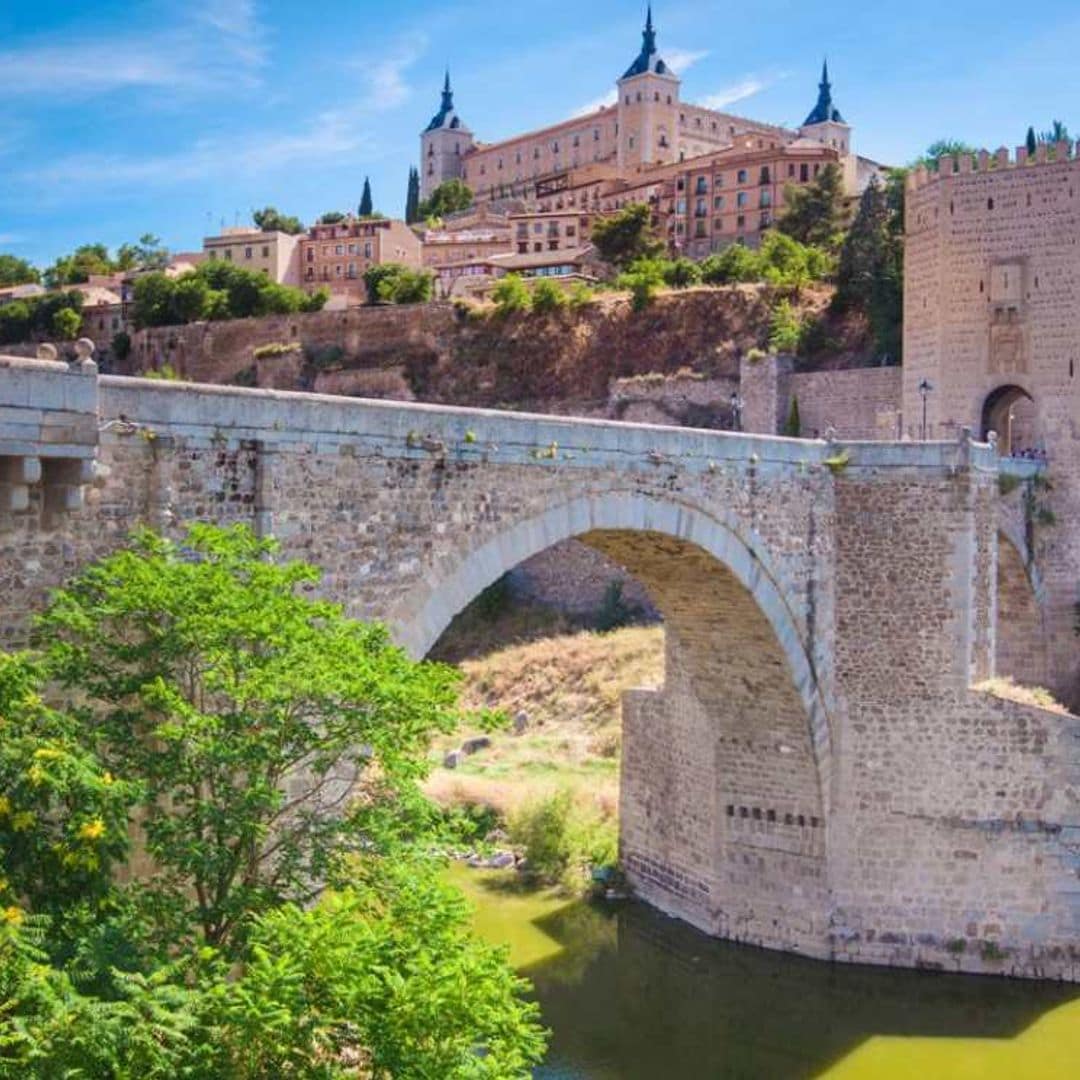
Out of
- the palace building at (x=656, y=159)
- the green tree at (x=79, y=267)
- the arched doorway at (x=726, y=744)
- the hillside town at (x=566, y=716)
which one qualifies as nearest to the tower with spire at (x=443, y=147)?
the palace building at (x=656, y=159)

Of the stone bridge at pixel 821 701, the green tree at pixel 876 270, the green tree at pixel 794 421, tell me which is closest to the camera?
the stone bridge at pixel 821 701

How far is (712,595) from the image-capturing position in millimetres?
14922

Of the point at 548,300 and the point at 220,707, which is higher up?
the point at 548,300

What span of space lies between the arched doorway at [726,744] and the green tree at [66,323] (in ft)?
151

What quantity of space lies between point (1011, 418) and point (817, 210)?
22.5 metres

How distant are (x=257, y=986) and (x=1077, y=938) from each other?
10.8 m

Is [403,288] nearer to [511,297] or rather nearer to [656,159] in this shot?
[511,297]

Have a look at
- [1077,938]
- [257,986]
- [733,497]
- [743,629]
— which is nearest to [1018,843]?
[1077,938]

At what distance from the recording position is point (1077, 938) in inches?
577

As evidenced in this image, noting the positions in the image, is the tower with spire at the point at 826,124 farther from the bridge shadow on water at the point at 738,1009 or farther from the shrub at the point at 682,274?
the bridge shadow on water at the point at 738,1009

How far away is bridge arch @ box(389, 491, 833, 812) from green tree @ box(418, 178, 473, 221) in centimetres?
7155

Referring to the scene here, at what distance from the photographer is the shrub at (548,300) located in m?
44.5

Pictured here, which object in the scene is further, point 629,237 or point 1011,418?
point 629,237

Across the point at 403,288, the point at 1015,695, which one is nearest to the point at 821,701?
the point at 1015,695
